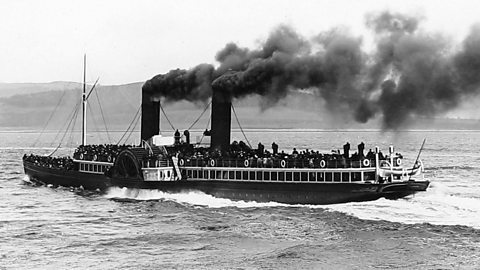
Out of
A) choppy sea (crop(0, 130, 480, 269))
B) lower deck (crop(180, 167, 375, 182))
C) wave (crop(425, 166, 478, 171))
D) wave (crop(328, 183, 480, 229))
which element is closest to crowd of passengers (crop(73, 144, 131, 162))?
choppy sea (crop(0, 130, 480, 269))

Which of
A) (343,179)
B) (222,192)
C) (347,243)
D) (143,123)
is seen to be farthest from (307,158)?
(143,123)

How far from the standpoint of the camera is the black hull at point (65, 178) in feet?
222

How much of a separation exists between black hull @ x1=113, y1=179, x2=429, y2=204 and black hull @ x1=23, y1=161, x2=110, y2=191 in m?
7.89

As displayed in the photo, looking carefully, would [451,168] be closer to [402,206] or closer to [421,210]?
[402,206]

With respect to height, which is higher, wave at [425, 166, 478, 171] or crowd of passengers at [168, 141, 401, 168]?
crowd of passengers at [168, 141, 401, 168]

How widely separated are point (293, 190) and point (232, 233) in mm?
11452

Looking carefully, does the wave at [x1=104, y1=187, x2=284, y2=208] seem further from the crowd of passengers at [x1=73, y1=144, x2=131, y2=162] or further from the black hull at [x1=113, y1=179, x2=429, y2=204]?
the crowd of passengers at [x1=73, y1=144, x2=131, y2=162]

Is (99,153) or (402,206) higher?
(99,153)

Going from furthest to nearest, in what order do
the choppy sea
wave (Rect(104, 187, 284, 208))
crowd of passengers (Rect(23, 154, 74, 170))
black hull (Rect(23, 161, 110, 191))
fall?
crowd of passengers (Rect(23, 154, 74, 170)) → black hull (Rect(23, 161, 110, 191)) → wave (Rect(104, 187, 284, 208)) → the choppy sea

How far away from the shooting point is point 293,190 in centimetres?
5459

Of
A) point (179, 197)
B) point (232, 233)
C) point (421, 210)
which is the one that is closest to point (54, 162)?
point (179, 197)

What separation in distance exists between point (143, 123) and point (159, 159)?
11.6 m

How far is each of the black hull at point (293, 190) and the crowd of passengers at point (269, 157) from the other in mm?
1758

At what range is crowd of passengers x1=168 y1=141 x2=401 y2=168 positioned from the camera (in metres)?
53.3
